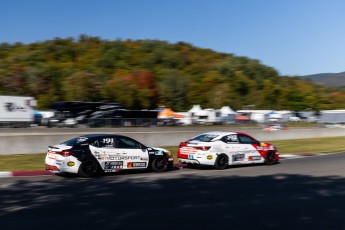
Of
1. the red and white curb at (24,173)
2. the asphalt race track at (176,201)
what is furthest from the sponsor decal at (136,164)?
the red and white curb at (24,173)

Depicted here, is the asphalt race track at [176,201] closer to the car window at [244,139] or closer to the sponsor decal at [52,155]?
the sponsor decal at [52,155]

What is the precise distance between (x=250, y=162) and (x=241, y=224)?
10.0m

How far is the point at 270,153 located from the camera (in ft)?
58.7

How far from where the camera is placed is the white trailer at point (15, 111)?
4472cm

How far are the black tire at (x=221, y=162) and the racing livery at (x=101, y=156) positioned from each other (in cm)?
168

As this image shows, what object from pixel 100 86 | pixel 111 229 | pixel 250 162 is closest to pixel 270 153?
pixel 250 162

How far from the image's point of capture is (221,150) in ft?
52.9

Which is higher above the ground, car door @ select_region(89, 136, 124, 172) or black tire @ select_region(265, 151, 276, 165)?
car door @ select_region(89, 136, 124, 172)

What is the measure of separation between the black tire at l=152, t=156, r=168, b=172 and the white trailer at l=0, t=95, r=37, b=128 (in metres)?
33.2

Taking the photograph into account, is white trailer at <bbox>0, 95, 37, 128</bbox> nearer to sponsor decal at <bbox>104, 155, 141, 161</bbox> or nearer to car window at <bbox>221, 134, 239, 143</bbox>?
car window at <bbox>221, 134, 239, 143</bbox>

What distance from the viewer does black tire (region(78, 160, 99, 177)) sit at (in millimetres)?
13352

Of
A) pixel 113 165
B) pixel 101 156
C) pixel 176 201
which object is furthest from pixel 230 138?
pixel 176 201

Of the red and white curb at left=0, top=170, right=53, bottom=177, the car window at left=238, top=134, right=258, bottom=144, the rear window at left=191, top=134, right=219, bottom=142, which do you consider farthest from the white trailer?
the car window at left=238, top=134, right=258, bottom=144

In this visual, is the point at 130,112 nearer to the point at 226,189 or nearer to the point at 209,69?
the point at 226,189
